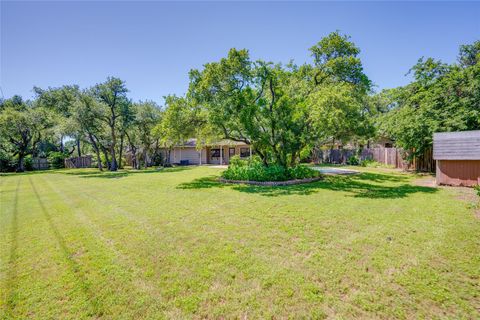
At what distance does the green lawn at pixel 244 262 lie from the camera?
285 cm

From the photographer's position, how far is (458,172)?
1045 cm

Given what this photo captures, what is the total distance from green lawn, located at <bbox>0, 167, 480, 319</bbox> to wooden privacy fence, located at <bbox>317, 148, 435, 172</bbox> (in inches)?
454

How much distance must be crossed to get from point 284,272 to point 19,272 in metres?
4.23

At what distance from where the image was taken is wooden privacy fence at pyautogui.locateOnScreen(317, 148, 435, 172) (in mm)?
16469

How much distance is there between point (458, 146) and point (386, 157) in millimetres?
11966

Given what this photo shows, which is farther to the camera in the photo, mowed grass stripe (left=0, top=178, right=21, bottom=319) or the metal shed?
the metal shed

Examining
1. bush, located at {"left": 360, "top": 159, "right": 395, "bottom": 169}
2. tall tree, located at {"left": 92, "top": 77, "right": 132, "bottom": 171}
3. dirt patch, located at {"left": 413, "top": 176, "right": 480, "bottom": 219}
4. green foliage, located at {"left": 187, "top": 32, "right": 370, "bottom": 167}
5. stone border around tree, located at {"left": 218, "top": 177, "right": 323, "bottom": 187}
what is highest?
tall tree, located at {"left": 92, "top": 77, "right": 132, "bottom": 171}

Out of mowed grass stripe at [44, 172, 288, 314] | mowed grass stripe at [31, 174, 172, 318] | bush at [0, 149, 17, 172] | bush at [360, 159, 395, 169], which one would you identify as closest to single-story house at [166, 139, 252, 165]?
bush at [360, 159, 395, 169]

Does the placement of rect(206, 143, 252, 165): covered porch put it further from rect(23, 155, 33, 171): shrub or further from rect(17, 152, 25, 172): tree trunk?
rect(23, 155, 33, 171): shrub

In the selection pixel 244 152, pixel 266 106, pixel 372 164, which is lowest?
pixel 372 164

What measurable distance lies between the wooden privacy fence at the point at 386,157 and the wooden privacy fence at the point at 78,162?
3034cm

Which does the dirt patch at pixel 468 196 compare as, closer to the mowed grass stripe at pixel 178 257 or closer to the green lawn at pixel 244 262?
the green lawn at pixel 244 262

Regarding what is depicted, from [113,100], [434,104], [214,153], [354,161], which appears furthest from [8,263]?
[214,153]

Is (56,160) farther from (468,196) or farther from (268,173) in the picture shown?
(468,196)
